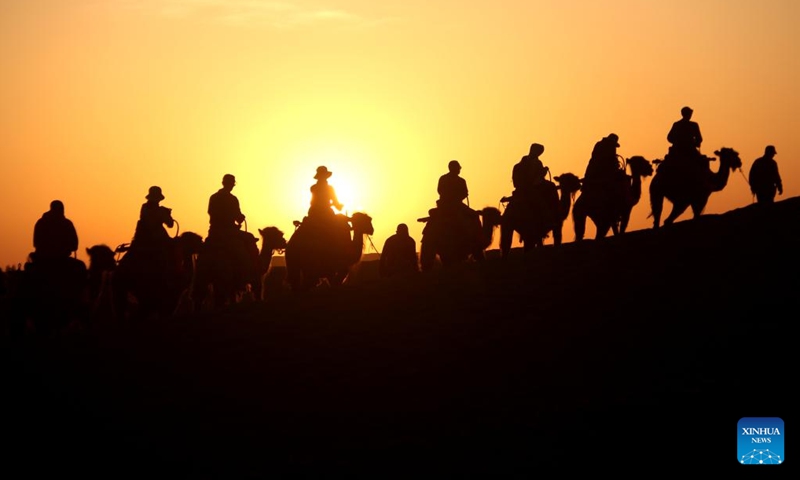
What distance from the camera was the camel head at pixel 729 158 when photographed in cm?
3128

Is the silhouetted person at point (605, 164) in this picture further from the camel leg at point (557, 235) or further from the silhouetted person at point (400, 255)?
the silhouetted person at point (400, 255)

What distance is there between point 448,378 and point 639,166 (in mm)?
15707

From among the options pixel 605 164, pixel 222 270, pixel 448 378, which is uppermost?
pixel 605 164

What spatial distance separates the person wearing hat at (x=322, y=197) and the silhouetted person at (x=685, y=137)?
6233mm

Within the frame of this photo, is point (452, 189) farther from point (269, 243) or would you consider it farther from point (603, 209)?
point (269, 243)

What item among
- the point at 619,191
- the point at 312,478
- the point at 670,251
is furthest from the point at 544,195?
the point at 312,478

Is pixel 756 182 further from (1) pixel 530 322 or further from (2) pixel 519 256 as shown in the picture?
(1) pixel 530 322

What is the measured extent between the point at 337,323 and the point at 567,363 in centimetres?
467

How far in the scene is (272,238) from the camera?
32.0 m

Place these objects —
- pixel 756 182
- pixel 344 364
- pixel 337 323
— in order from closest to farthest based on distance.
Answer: pixel 344 364 < pixel 337 323 < pixel 756 182

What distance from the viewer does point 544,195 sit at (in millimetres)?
28047

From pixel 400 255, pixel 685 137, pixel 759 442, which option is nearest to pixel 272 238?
pixel 400 255

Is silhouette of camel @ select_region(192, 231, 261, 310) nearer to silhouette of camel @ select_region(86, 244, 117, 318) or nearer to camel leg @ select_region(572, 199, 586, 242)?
silhouette of camel @ select_region(86, 244, 117, 318)

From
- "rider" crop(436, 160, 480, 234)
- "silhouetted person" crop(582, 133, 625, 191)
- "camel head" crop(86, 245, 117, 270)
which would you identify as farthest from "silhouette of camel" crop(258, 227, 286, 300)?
"silhouetted person" crop(582, 133, 625, 191)
